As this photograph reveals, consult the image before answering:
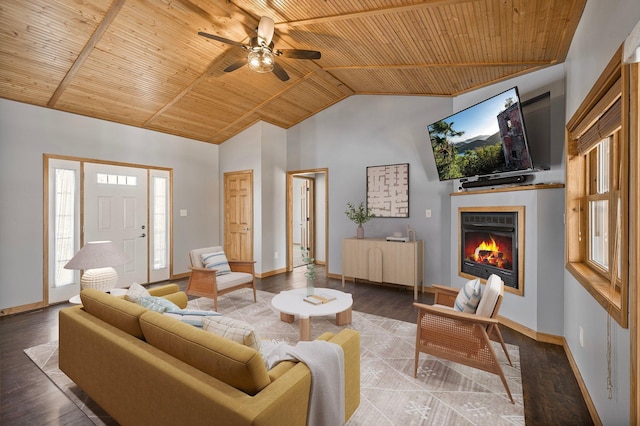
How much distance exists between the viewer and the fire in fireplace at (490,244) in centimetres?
340

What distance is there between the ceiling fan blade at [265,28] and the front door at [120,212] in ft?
11.3

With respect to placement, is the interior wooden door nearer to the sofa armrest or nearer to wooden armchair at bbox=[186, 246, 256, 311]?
wooden armchair at bbox=[186, 246, 256, 311]

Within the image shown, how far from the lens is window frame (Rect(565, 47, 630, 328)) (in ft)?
4.64

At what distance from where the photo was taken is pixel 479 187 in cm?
391

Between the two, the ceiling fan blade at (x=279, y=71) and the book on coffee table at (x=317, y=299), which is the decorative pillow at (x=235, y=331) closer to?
the book on coffee table at (x=317, y=299)

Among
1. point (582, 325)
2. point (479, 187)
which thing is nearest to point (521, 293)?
point (582, 325)

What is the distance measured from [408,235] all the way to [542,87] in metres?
2.44

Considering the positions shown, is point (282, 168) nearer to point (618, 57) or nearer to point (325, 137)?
point (325, 137)

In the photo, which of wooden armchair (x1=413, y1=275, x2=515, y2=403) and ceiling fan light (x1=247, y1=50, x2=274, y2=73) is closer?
wooden armchair (x1=413, y1=275, x2=515, y2=403)

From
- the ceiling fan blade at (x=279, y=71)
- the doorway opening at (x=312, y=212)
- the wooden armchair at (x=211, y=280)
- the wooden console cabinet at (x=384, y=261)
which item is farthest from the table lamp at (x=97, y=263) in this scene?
the doorway opening at (x=312, y=212)

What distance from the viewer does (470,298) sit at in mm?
2348

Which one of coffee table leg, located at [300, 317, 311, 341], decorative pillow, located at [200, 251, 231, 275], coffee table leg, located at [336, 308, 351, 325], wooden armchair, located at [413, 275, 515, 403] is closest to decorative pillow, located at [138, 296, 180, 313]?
coffee table leg, located at [300, 317, 311, 341]

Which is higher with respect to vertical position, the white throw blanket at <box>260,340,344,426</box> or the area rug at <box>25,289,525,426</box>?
the white throw blanket at <box>260,340,344,426</box>

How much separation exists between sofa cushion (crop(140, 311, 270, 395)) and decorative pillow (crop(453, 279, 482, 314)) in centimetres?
169
